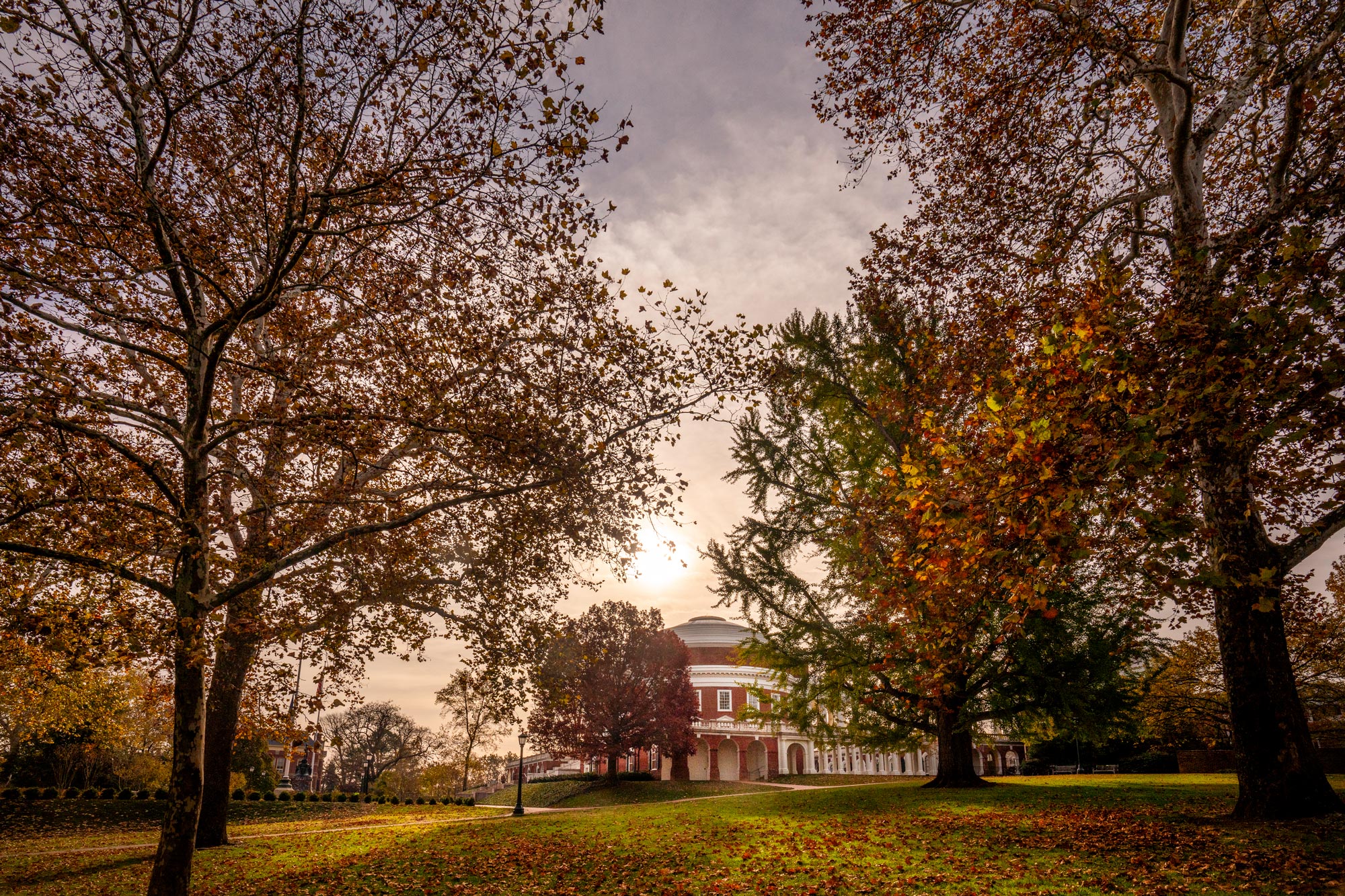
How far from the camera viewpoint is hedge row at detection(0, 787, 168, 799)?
21.4 metres

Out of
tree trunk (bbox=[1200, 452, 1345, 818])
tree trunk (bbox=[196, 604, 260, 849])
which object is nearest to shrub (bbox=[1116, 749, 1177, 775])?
tree trunk (bbox=[1200, 452, 1345, 818])

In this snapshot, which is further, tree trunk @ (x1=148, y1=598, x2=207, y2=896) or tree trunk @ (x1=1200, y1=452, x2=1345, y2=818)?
tree trunk @ (x1=1200, y1=452, x2=1345, y2=818)

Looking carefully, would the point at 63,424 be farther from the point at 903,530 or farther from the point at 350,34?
the point at 903,530

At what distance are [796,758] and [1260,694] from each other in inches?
2016

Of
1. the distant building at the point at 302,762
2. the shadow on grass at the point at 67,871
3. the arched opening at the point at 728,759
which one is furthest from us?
the arched opening at the point at 728,759

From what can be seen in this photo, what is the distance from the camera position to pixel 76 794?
2447cm

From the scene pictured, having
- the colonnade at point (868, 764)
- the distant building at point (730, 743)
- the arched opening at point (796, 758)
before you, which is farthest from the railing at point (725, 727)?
the colonnade at point (868, 764)

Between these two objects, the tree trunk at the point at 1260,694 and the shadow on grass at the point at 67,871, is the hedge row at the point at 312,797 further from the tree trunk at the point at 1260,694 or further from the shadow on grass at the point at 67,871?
the tree trunk at the point at 1260,694

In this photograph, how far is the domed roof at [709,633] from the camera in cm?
5894

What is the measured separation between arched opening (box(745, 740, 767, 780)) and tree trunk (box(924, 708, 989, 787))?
1345 inches

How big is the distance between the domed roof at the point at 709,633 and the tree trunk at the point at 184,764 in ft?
170

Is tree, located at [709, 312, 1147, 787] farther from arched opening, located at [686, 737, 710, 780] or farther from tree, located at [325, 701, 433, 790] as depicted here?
tree, located at [325, 701, 433, 790]

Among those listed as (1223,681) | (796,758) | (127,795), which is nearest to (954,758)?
(1223,681)

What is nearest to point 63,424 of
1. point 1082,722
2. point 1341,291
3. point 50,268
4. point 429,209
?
point 50,268
